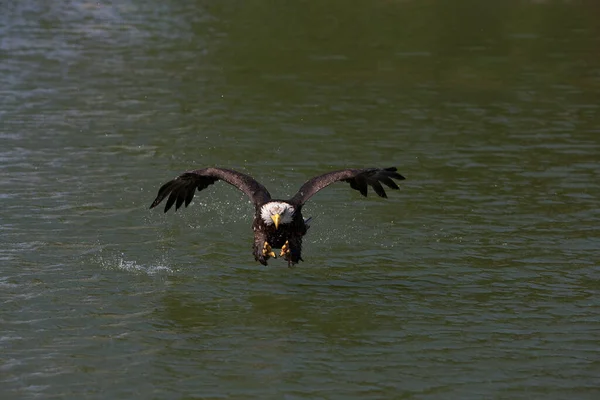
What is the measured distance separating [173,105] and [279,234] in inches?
452

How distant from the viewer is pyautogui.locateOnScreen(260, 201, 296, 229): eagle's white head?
14844 millimetres

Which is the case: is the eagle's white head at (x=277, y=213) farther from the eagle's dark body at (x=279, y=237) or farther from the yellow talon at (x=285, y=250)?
the yellow talon at (x=285, y=250)

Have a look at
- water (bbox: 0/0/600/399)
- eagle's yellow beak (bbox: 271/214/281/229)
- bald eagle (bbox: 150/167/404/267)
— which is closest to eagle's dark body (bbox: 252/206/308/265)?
bald eagle (bbox: 150/167/404/267)

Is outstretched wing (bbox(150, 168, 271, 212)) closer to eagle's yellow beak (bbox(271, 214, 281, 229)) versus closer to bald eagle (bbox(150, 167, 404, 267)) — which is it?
bald eagle (bbox(150, 167, 404, 267))

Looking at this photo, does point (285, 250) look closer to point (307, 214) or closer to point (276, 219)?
point (276, 219)

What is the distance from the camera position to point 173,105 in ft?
85.6

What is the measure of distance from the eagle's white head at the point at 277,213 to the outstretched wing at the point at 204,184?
53 centimetres

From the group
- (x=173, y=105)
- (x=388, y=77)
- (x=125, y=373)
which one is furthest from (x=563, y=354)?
(x=388, y=77)

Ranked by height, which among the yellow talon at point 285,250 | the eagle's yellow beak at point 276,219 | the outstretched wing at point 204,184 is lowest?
the yellow talon at point 285,250

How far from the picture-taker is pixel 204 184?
16938mm

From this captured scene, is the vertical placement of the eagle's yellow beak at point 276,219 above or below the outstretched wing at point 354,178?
below

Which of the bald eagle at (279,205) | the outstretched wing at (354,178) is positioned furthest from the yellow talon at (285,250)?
the outstretched wing at (354,178)

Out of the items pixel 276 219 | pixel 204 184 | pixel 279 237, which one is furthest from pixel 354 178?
pixel 204 184

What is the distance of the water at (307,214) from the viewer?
1328 centimetres
